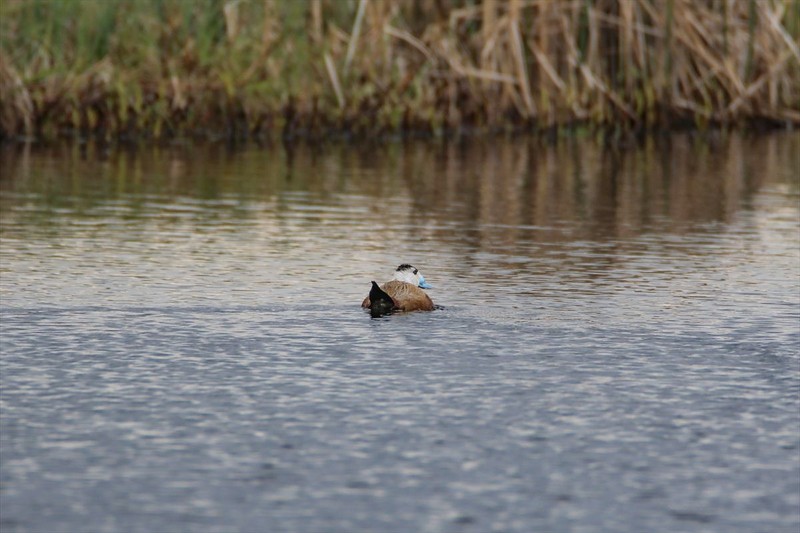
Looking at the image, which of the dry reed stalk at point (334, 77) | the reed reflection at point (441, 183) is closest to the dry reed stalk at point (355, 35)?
the dry reed stalk at point (334, 77)

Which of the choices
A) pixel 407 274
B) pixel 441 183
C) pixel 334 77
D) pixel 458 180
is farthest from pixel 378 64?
pixel 407 274

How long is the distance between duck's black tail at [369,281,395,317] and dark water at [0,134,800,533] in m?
0.13

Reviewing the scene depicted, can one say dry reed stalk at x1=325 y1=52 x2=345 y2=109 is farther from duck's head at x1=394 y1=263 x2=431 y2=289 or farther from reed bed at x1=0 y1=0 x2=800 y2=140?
duck's head at x1=394 y1=263 x2=431 y2=289

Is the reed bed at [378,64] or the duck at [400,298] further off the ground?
the reed bed at [378,64]

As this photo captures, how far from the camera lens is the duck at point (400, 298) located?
11.3 meters

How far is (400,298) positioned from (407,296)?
59mm

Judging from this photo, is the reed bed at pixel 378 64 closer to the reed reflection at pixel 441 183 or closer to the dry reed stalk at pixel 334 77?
the dry reed stalk at pixel 334 77

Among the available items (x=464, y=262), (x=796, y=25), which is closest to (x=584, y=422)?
(x=464, y=262)

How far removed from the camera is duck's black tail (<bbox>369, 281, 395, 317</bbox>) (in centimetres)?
1114

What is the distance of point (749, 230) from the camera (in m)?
16.8

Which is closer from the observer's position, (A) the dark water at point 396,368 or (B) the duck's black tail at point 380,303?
(A) the dark water at point 396,368

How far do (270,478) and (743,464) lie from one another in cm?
211

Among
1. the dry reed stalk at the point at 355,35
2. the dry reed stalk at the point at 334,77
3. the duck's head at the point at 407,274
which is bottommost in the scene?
the duck's head at the point at 407,274

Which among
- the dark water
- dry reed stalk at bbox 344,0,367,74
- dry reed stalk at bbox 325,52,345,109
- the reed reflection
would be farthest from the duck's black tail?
dry reed stalk at bbox 344,0,367,74
